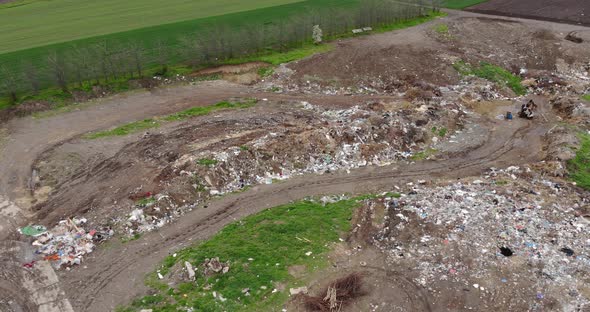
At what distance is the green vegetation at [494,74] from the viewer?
32062mm

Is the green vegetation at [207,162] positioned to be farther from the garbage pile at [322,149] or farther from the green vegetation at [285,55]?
the green vegetation at [285,55]

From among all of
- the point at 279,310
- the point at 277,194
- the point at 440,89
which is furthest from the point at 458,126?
the point at 279,310

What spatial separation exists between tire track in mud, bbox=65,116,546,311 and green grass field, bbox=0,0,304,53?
30.4 meters

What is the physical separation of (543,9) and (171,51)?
41.2m

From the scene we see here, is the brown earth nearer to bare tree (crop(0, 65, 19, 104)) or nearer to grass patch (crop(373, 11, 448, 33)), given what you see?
grass patch (crop(373, 11, 448, 33))

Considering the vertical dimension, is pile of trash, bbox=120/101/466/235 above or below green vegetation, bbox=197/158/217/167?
below

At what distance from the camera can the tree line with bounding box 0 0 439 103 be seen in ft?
103

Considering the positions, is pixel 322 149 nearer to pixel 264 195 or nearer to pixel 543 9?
pixel 264 195

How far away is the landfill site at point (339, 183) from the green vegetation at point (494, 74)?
0.26 m

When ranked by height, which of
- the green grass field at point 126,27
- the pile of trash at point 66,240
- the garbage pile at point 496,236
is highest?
the green grass field at point 126,27

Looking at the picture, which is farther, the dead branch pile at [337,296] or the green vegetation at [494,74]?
the green vegetation at [494,74]

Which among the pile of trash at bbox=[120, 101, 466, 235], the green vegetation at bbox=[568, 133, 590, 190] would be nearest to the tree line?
the pile of trash at bbox=[120, 101, 466, 235]

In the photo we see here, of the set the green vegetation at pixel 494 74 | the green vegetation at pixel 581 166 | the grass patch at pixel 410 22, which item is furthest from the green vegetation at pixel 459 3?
the green vegetation at pixel 581 166

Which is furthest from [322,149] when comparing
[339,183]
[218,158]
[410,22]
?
[410,22]
